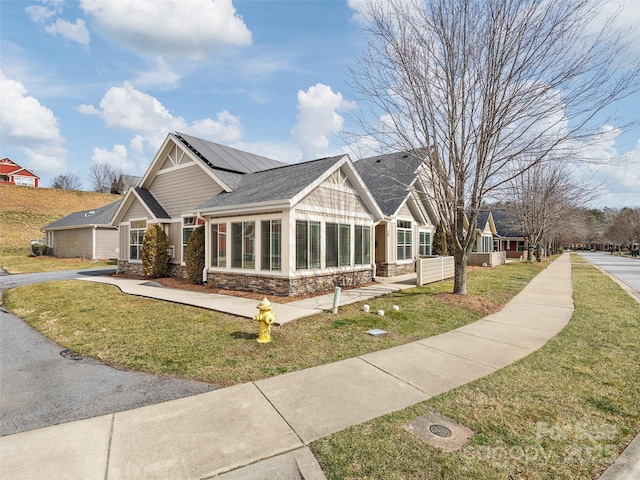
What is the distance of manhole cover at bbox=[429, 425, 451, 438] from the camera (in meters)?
3.42

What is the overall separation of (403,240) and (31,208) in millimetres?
51177

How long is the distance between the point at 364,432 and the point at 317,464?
0.70 m

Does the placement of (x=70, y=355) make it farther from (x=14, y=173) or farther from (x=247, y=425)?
(x=14, y=173)

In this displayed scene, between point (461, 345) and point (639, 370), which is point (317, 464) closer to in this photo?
point (461, 345)

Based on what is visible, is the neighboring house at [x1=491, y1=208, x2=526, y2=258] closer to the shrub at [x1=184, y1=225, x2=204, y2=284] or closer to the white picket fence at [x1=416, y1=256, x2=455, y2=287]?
the white picket fence at [x1=416, y1=256, x2=455, y2=287]

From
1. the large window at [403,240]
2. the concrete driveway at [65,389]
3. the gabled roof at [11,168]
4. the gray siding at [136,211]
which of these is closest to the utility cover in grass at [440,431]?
the concrete driveway at [65,389]

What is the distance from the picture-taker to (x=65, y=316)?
339 inches

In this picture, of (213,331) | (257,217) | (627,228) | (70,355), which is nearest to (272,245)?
(257,217)

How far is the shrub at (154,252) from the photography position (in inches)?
603

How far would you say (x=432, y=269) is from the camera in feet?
49.2

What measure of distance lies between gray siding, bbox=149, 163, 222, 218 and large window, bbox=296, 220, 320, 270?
16.7ft

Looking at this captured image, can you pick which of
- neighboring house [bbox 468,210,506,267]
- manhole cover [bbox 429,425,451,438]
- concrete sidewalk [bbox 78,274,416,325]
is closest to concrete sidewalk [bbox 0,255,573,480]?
manhole cover [bbox 429,425,451,438]

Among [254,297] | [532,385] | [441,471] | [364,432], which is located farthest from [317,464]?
[254,297]

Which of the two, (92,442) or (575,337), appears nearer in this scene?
(92,442)
